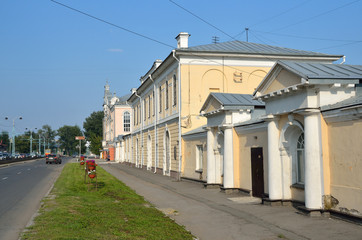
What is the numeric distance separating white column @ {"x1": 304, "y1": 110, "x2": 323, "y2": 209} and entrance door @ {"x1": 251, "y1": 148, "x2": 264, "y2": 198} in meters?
4.01

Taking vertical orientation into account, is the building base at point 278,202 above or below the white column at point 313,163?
below

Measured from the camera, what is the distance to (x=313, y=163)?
10648mm

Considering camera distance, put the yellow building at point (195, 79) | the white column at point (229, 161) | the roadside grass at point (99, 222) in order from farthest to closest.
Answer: the yellow building at point (195, 79) → the white column at point (229, 161) → the roadside grass at point (99, 222)

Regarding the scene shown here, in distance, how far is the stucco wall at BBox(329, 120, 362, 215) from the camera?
31.2 ft

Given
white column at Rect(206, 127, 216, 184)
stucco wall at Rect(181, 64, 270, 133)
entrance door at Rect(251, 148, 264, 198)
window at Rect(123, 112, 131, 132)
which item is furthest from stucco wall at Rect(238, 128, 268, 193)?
window at Rect(123, 112, 131, 132)

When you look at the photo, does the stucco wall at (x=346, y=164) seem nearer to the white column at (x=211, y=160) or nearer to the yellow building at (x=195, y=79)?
the white column at (x=211, y=160)

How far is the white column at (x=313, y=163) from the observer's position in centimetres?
1057

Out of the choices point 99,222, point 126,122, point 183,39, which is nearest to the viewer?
point 99,222

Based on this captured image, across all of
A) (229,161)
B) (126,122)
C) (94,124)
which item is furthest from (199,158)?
(94,124)

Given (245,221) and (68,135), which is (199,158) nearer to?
(245,221)

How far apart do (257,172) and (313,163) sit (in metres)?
4.61

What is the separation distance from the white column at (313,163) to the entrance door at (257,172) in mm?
4013

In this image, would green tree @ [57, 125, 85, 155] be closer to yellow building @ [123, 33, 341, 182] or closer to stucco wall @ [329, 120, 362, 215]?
yellow building @ [123, 33, 341, 182]

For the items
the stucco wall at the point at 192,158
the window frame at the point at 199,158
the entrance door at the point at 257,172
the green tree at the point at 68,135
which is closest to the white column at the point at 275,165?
the entrance door at the point at 257,172
